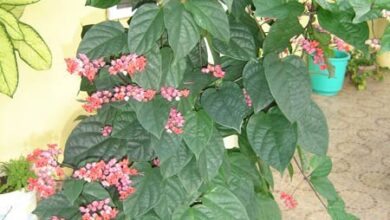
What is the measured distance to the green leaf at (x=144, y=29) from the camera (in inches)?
26.9

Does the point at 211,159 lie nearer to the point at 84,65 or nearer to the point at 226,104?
the point at 226,104

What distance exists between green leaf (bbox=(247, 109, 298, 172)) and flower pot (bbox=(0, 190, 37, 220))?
652mm

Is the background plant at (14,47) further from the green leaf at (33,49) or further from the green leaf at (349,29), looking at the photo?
the green leaf at (349,29)

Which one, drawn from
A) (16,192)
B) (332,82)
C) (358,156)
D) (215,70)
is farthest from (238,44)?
(332,82)

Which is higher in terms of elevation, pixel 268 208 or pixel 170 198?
pixel 170 198

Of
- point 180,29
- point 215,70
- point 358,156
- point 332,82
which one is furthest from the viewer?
point 332,82

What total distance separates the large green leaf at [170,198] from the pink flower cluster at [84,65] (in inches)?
8.9

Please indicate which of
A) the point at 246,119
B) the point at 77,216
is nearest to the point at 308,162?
the point at 246,119

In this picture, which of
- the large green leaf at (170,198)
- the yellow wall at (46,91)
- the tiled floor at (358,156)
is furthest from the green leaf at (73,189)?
the tiled floor at (358,156)

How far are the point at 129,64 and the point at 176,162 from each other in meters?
0.19

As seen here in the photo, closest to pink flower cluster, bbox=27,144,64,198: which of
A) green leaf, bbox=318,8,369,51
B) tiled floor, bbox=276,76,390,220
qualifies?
green leaf, bbox=318,8,369,51

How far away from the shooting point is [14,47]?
3.48 ft

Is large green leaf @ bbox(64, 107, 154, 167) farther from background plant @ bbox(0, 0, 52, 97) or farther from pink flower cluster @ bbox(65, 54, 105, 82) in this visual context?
background plant @ bbox(0, 0, 52, 97)

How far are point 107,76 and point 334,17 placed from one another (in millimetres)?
356
